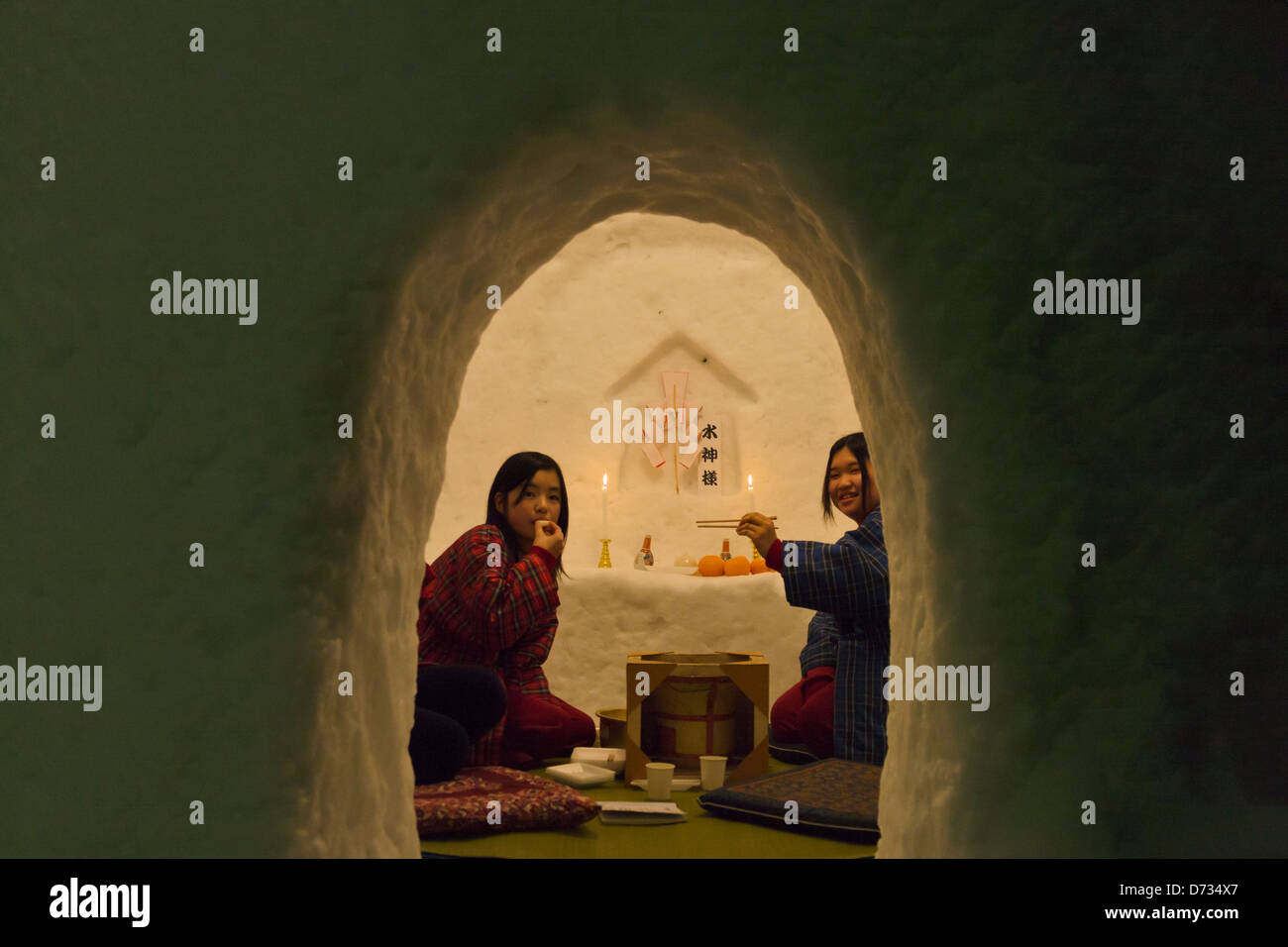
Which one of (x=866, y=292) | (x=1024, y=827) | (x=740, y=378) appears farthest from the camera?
(x=740, y=378)

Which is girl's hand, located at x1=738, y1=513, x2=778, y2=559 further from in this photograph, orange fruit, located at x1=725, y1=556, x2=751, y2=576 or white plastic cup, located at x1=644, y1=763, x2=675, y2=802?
orange fruit, located at x1=725, y1=556, x2=751, y2=576

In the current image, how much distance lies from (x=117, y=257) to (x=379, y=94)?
51 centimetres

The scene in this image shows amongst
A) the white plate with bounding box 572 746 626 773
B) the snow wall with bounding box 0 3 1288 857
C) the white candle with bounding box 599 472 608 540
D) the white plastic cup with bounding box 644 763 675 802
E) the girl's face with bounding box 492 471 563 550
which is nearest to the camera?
the snow wall with bounding box 0 3 1288 857

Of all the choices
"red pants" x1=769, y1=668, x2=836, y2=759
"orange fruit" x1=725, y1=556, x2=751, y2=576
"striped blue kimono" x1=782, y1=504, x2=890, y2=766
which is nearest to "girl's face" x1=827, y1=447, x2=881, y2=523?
"striped blue kimono" x1=782, y1=504, x2=890, y2=766

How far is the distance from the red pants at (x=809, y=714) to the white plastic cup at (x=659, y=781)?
0.72 meters

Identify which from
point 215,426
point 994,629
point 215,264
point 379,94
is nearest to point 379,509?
point 215,426

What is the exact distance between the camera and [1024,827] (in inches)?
53.1

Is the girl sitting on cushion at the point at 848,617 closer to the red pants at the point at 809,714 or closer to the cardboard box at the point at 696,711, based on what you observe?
the red pants at the point at 809,714

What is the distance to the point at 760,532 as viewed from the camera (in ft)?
9.98

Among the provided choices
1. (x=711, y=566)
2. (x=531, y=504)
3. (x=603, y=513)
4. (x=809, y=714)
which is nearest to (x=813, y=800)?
(x=809, y=714)

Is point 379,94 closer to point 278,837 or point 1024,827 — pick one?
point 278,837

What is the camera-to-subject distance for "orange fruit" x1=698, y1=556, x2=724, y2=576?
17.5 feet

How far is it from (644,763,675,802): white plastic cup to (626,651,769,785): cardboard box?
19 centimetres

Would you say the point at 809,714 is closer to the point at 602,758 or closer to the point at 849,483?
the point at 602,758
